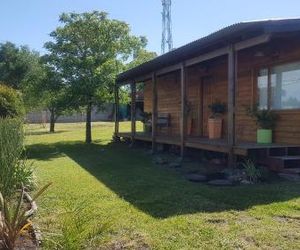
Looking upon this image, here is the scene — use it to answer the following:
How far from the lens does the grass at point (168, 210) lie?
15.9 feet

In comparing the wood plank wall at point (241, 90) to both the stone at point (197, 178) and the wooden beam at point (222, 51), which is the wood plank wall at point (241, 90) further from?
the stone at point (197, 178)

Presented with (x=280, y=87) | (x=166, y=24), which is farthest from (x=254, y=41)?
(x=166, y=24)

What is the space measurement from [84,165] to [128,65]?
866cm

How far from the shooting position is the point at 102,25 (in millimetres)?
18797

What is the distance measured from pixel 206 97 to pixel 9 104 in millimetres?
5907

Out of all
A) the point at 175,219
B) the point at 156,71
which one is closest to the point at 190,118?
the point at 156,71

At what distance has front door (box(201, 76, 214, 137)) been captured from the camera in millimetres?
14133

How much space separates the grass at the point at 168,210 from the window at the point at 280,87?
2613 millimetres

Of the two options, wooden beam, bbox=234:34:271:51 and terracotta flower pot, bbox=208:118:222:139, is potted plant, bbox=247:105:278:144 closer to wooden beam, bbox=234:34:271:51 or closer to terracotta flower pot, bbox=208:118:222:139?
wooden beam, bbox=234:34:271:51

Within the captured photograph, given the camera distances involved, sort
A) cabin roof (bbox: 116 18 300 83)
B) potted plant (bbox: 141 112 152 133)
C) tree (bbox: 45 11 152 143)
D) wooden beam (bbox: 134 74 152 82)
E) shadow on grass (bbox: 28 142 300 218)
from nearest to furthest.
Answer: shadow on grass (bbox: 28 142 300 218)
cabin roof (bbox: 116 18 300 83)
wooden beam (bbox: 134 74 152 82)
tree (bbox: 45 11 152 143)
potted plant (bbox: 141 112 152 133)

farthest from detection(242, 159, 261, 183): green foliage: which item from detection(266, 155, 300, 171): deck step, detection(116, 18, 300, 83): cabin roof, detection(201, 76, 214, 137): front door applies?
detection(201, 76, 214, 137): front door

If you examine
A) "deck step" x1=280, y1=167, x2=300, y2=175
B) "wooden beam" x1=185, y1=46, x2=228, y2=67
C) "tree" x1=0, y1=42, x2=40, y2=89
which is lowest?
"deck step" x1=280, y1=167, x2=300, y2=175

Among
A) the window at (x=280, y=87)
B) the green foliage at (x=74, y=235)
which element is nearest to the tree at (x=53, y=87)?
the window at (x=280, y=87)

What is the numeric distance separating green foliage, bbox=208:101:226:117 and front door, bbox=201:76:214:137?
3.12 feet
